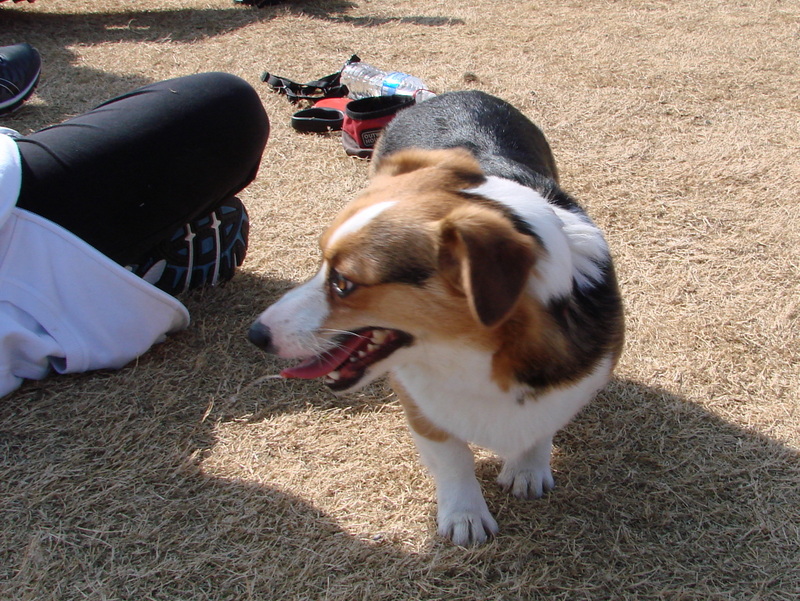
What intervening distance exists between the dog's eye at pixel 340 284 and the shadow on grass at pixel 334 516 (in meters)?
0.74

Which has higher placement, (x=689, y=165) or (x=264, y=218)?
(x=689, y=165)

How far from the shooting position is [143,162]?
98.8 inches

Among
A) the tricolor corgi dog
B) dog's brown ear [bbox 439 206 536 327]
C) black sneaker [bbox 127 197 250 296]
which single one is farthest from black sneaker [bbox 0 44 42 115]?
dog's brown ear [bbox 439 206 536 327]

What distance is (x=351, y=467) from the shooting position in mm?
2223

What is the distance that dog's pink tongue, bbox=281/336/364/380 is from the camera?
5.81ft

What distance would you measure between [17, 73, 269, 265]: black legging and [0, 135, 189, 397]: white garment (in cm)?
9

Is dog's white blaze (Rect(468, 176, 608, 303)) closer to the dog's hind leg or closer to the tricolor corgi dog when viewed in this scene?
the tricolor corgi dog

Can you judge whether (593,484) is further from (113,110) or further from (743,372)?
(113,110)

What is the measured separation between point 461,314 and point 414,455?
809 mm

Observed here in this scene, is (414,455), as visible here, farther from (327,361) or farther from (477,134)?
(477,134)

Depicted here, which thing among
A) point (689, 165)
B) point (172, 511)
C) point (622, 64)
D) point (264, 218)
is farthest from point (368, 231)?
point (622, 64)

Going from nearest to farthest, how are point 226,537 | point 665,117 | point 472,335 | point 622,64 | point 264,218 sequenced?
1. point 472,335
2. point 226,537
3. point 264,218
4. point 665,117
5. point 622,64

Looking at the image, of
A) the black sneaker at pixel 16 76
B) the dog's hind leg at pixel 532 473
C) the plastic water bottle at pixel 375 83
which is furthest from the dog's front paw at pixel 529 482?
the black sneaker at pixel 16 76

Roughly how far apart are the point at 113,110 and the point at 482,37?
4085 millimetres
